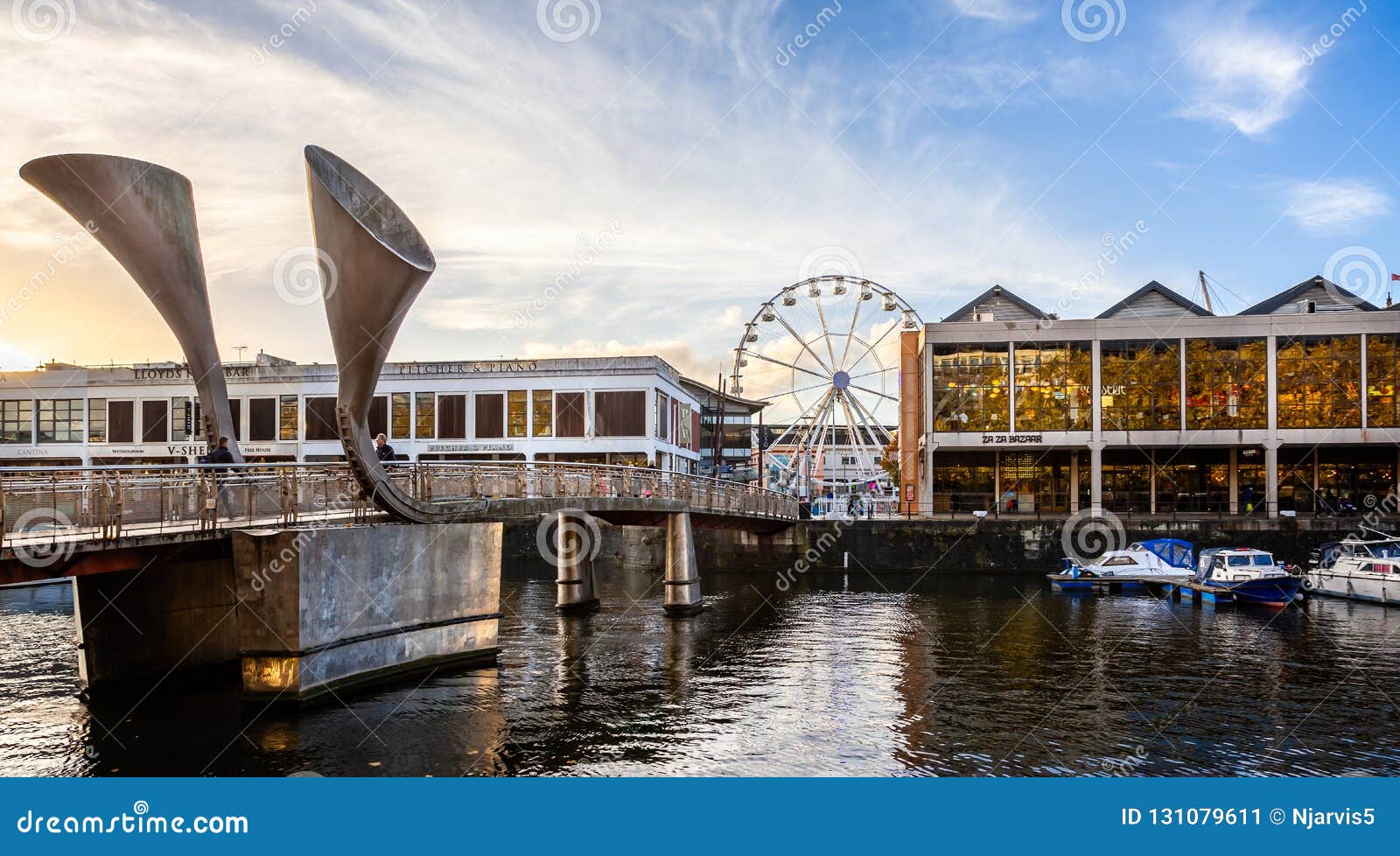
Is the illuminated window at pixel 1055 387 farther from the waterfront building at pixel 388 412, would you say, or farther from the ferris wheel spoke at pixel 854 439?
the waterfront building at pixel 388 412

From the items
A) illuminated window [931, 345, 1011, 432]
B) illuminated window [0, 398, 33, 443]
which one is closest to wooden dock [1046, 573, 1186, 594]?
illuminated window [931, 345, 1011, 432]

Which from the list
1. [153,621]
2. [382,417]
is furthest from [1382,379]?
[153,621]

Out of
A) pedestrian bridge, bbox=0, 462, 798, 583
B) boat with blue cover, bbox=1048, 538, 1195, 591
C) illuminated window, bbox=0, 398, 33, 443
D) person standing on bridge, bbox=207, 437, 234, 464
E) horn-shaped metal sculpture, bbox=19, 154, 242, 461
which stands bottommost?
boat with blue cover, bbox=1048, 538, 1195, 591

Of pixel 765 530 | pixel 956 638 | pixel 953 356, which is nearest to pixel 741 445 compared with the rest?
pixel 953 356

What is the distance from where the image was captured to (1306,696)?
23844mm

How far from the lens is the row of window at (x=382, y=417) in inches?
2667

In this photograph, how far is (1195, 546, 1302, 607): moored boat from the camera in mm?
41656

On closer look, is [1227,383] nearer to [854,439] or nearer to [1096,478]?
[1096,478]

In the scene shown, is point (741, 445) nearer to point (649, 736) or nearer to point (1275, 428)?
point (1275, 428)

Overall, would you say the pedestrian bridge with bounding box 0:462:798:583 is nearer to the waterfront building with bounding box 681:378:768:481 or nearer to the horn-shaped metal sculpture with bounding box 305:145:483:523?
the horn-shaped metal sculpture with bounding box 305:145:483:523

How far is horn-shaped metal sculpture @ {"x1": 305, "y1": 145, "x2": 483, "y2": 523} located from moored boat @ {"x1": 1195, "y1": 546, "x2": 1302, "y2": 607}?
32.7 meters

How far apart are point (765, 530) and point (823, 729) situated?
35674mm

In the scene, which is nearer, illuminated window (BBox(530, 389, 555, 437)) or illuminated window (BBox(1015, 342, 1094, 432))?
illuminated window (BBox(1015, 342, 1094, 432))

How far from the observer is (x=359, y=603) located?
23.1 metres
